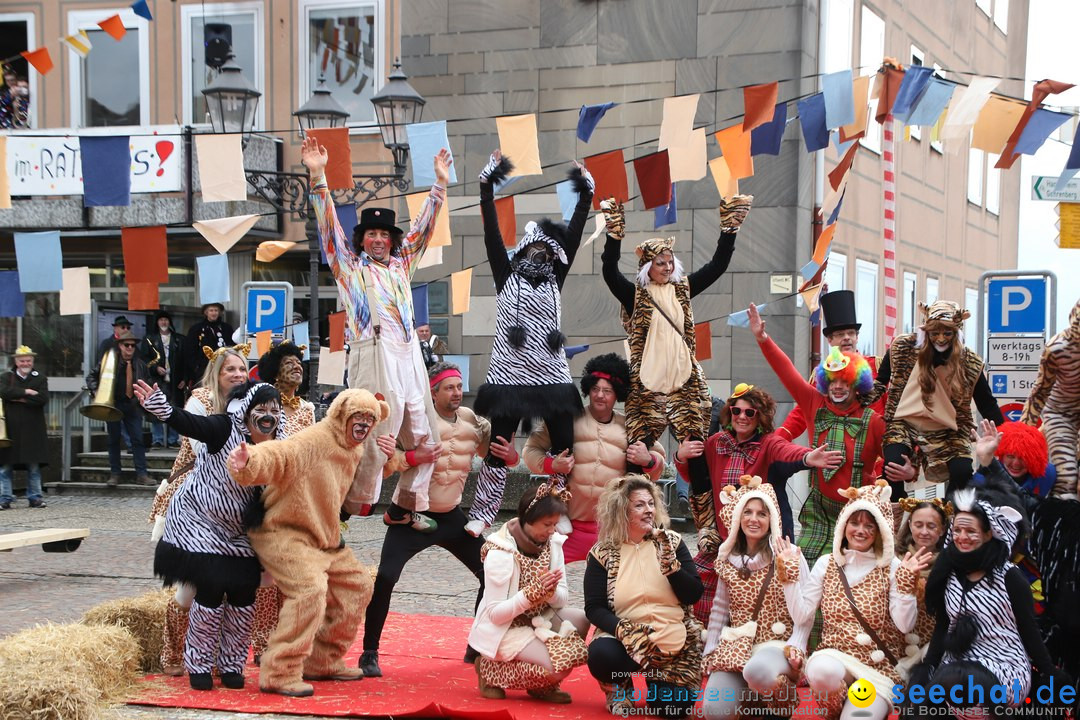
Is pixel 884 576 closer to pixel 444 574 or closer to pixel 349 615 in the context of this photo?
pixel 349 615

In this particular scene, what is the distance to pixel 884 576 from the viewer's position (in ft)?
17.5

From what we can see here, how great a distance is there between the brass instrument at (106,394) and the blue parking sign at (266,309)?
319 cm

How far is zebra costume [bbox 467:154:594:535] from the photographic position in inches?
252

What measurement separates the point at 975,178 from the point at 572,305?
925 cm

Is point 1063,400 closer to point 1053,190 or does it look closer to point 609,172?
point 1053,190

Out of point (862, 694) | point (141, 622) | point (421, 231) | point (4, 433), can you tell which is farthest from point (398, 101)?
point (862, 694)

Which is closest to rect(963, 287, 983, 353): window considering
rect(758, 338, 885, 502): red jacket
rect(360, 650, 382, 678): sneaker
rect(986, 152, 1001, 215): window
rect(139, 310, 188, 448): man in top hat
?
rect(986, 152, 1001, 215): window

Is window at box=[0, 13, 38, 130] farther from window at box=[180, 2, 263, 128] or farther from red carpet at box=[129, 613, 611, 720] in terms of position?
red carpet at box=[129, 613, 611, 720]

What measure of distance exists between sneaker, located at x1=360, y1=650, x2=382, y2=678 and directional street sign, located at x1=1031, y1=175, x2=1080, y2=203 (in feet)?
17.5

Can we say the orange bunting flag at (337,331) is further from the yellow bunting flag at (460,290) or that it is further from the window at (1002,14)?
the window at (1002,14)

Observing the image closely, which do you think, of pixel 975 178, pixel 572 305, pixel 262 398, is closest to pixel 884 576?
pixel 262 398

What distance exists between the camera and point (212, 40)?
16.5 metres

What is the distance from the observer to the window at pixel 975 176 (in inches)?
760

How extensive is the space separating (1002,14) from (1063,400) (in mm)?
17931
